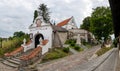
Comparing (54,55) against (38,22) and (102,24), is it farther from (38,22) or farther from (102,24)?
(102,24)

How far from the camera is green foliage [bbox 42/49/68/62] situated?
2632 cm

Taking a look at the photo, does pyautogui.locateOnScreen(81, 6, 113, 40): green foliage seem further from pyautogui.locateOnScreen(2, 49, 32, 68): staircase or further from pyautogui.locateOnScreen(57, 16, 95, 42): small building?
pyautogui.locateOnScreen(2, 49, 32, 68): staircase

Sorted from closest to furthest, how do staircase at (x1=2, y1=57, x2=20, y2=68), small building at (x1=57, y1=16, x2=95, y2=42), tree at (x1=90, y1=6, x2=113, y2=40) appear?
staircase at (x1=2, y1=57, x2=20, y2=68) < small building at (x1=57, y1=16, x2=95, y2=42) < tree at (x1=90, y1=6, x2=113, y2=40)

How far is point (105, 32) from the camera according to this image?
46.2 meters

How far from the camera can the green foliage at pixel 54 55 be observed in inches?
1036

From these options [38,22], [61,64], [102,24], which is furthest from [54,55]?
[102,24]

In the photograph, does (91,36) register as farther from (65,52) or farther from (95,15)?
(65,52)

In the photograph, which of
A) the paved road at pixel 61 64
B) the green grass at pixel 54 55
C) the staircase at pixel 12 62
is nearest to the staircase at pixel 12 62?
the staircase at pixel 12 62

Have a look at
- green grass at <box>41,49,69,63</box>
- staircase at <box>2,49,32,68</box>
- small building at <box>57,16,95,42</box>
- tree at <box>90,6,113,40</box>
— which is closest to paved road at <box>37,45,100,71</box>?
green grass at <box>41,49,69,63</box>

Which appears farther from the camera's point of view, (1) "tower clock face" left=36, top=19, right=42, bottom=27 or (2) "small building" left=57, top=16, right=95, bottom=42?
(2) "small building" left=57, top=16, right=95, bottom=42

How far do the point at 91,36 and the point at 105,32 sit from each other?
5.73 m

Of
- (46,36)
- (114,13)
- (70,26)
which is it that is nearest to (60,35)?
(46,36)

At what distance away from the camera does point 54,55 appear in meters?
27.1

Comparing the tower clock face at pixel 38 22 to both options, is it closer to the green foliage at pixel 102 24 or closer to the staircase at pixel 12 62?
the staircase at pixel 12 62
